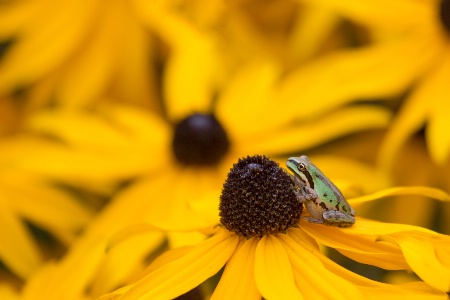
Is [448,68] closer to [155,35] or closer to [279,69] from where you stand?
[279,69]

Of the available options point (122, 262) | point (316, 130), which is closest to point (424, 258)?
point (122, 262)

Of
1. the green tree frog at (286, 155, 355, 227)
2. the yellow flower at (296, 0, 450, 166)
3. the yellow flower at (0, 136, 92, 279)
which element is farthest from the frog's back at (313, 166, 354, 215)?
the yellow flower at (0, 136, 92, 279)

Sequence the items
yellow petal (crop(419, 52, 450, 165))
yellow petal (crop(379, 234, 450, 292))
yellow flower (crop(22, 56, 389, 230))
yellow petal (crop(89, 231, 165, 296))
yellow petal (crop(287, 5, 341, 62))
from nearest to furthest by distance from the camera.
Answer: yellow petal (crop(379, 234, 450, 292))
yellow petal (crop(89, 231, 165, 296))
yellow petal (crop(419, 52, 450, 165))
yellow flower (crop(22, 56, 389, 230))
yellow petal (crop(287, 5, 341, 62))

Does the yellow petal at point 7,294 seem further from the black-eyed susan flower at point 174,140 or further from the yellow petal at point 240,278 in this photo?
the yellow petal at point 240,278

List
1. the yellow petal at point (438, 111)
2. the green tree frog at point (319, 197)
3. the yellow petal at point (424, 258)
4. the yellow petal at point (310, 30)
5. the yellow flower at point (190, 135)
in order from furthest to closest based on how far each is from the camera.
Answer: the yellow petal at point (310, 30) < the yellow flower at point (190, 135) < the yellow petal at point (438, 111) < the green tree frog at point (319, 197) < the yellow petal at point (424, 258)

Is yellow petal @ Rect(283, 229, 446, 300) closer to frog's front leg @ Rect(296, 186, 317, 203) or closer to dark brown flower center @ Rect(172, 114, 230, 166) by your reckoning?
frog's front leg @ Rect(296, 186, 317, 203)

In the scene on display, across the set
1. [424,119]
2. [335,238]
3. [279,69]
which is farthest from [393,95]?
[335,238]

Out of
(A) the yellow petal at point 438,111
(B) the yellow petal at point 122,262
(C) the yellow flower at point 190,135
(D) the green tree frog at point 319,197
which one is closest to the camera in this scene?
(D) the green tree frog at point 319,197

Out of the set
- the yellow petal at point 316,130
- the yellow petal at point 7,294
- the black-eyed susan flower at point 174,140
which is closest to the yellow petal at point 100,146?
the black-eyed susan flower at point 174,140
